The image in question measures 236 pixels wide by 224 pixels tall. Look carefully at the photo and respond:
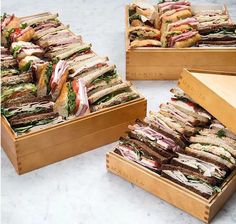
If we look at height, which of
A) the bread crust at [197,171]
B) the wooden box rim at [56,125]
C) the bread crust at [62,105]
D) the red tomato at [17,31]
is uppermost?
the red tomato at [17,31]

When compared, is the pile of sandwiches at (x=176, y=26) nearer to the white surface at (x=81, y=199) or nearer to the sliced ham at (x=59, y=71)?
the sliced ham at (x=59, y=71)

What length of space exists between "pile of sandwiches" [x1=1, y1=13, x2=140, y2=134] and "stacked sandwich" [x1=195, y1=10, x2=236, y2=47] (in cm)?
89

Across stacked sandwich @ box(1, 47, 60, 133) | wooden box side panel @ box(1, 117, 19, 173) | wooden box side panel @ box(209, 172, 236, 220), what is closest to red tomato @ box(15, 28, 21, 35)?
stacked sandwich @ box(1, 47, 60, 133)

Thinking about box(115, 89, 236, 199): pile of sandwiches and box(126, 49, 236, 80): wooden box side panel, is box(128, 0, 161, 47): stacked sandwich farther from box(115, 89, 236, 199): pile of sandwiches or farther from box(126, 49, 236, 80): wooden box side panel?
box(115, 89, 236, 199): pile of sandwiches

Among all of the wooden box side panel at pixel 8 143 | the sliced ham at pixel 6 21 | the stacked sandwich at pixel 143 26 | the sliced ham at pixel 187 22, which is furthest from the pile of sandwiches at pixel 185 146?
the sliced ham at pixel 6 21

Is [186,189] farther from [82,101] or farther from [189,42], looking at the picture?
[189,42]

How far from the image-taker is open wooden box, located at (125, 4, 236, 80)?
370 centimetres

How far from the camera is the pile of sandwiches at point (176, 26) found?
12.3ft

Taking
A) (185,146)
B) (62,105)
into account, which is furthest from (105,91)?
(185,146)

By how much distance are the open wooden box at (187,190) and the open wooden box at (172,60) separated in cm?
70

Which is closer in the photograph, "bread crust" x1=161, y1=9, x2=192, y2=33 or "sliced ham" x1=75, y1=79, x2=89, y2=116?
"sliced ham" x1=75, y1=79, x2=89, y2=116

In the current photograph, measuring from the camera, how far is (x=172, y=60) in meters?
3.73

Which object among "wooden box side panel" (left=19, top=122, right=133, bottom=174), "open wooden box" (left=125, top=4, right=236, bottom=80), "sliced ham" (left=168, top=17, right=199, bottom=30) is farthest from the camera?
"sliced ham" (left=168, top=17, right=199, bottom=30)

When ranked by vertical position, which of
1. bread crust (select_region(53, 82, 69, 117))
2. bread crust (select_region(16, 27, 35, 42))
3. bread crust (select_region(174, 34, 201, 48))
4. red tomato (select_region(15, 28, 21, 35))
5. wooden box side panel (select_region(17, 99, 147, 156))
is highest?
red tomato (select_region(15, 28, 21, 35))
